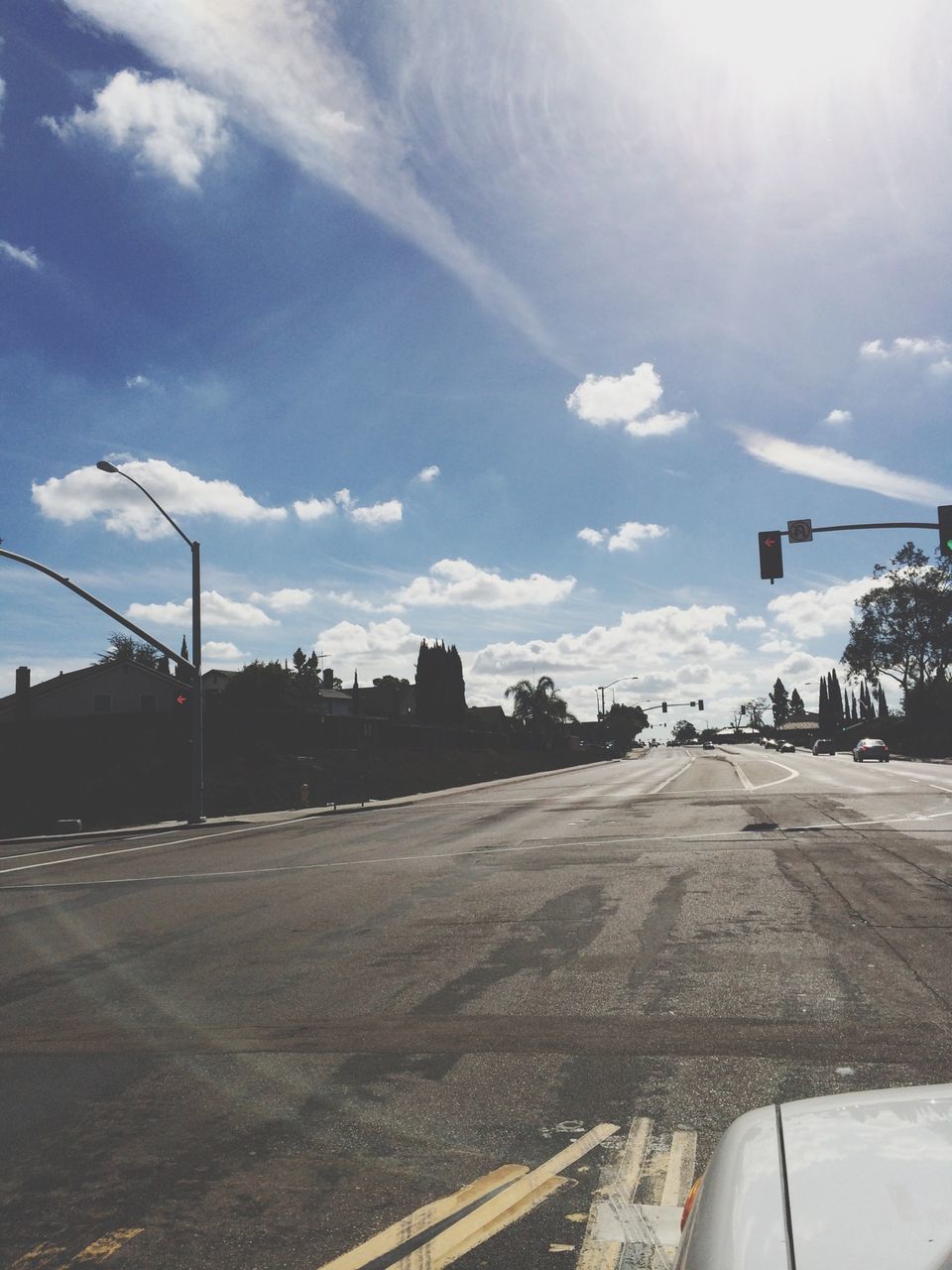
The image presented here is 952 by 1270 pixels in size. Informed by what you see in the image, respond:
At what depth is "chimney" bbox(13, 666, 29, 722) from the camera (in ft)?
129

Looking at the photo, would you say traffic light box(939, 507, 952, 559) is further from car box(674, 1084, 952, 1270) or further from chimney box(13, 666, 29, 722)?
chimney box(13, 666, 29, 722)

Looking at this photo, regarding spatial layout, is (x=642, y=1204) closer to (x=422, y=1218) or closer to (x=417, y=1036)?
(x=422, y=1218)

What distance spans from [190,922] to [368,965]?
3436mm

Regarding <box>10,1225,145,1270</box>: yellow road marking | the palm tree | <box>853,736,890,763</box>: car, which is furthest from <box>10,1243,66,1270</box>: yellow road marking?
the palm tree

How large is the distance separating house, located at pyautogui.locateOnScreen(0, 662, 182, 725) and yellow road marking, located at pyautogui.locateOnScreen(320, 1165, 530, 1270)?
57.8 m

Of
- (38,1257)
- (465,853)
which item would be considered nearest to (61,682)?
(465,853)

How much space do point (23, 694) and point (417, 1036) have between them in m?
39.6

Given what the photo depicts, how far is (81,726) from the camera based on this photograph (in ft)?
125

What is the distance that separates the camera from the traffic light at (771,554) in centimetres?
2005

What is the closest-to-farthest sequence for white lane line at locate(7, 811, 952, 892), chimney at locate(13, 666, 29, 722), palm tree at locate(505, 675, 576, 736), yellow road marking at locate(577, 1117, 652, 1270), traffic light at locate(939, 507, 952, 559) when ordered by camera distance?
yellow road marking at locate(577, 1117, 652, 1270) → white lane line at locate(7, 811, 952, 892) → traffic light at locate(939, 507, 952, 559) → chimney at locate(13, 666, 29, 722) → palm tree at locate(505, 675, 576, 736)

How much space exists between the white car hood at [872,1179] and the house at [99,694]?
59.6m

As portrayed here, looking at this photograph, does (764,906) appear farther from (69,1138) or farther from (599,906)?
(69,1138)

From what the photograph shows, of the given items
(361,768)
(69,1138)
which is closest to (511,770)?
(361,768)

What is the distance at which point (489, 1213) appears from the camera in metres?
3.55
